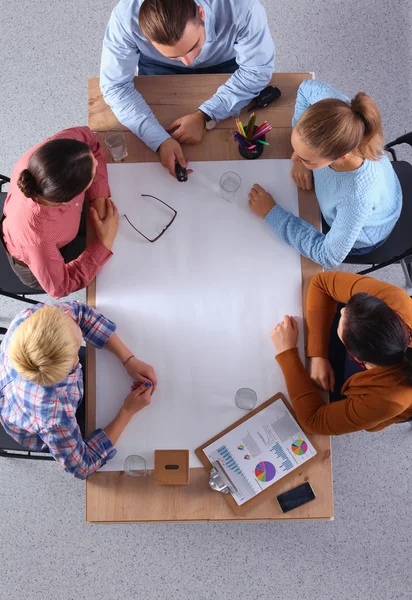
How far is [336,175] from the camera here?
1.46m

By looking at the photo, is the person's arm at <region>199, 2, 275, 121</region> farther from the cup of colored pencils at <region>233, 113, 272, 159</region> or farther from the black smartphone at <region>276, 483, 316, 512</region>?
the black smartphone at <region>276, 483, 316, 512</region>

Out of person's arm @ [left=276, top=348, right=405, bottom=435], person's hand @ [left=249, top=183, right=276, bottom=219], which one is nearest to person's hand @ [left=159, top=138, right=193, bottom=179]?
person's hand @ [left=249, top=183, right=276, bottom=219]

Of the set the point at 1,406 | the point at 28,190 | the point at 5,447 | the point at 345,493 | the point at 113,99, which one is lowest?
the point at 345,493

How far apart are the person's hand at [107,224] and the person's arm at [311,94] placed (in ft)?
1.98

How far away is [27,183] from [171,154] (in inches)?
16.4

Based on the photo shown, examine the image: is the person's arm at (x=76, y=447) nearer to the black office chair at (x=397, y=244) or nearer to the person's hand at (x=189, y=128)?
the person's hand at (x=189, y=128)

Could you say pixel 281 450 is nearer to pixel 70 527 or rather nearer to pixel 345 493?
pixel 345 493

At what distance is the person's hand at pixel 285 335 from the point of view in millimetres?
1426

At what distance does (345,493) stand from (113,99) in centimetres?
172

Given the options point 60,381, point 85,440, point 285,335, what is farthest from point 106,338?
point 285,335

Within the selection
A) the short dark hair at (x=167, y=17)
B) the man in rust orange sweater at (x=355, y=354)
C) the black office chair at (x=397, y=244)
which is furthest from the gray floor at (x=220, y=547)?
the short dark hair at (x=167, y=17)

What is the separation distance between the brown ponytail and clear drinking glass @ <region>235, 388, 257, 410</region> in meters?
0.65

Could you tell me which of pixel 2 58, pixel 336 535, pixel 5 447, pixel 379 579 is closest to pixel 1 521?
pixel 5 447

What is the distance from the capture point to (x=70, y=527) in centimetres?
212
